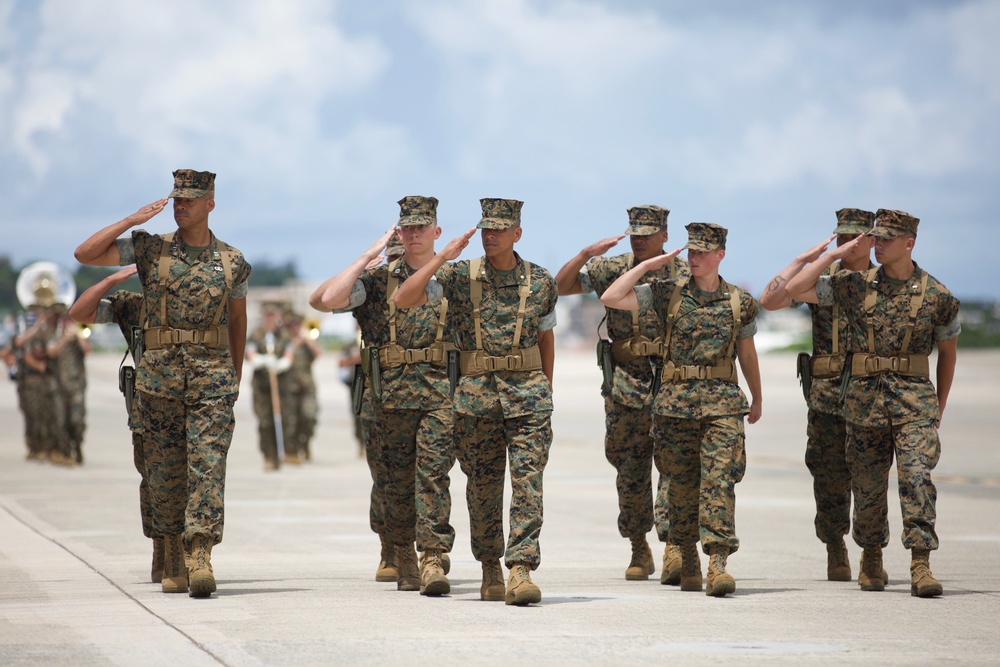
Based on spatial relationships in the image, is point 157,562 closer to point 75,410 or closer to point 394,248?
point 394,248

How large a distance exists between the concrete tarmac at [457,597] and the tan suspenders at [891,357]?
1334mm

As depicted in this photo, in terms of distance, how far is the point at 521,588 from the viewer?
9430 millimetres

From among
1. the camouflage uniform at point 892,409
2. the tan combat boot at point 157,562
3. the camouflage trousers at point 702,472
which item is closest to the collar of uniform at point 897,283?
the camouflage uniform at point 892,409

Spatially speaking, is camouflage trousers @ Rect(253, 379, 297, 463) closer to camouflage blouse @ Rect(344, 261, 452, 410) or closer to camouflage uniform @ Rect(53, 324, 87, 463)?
camouflage uniform @ Rect(53, 324, 87, 463)

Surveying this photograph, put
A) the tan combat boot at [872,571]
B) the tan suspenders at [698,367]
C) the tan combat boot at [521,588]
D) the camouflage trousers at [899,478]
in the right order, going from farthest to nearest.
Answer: the tan combat boot at [872,571], the tan suspenders at [698,367], the camouflage trousers at [899,478], the tan combat boot at [521,588]

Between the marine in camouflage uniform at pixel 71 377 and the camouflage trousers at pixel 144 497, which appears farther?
the marine in camouflage uniform at pixel 71 377

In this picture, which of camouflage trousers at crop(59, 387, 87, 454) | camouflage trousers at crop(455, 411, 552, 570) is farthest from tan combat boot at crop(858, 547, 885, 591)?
camouflage trousers at crop(59, 387, 87, 454)

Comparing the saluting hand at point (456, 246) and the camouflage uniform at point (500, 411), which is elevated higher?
the saluting hand at point (456, 246)

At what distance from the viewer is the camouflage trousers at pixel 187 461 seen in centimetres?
994

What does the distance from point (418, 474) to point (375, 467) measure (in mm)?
535

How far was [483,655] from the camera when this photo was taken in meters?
7.80

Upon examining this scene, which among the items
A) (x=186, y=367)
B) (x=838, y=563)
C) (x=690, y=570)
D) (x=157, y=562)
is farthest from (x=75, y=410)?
(x=690, y=570)

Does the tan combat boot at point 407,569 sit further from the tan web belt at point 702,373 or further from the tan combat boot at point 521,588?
the tan web belt at point 702,373

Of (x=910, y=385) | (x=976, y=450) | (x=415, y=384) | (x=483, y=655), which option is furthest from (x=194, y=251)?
(x=976, y=450)
